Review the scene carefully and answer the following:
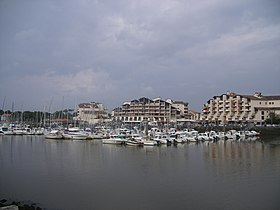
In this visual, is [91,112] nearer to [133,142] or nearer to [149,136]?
[149,136]

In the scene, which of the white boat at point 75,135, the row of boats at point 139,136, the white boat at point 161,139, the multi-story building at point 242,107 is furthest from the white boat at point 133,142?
the multi-story building at point 242,107

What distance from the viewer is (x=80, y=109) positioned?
9275 centimetres

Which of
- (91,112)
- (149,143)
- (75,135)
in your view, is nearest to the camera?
→ (149,143)

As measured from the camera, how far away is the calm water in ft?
38.9

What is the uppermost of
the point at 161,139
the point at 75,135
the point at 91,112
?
the point at 91,112

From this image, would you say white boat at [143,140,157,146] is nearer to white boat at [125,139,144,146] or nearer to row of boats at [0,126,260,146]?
row of boats at [0,126,260,146]

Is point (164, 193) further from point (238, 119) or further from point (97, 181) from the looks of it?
point (238, 119)

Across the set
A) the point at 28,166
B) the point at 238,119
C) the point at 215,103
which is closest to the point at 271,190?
the point at 28,166

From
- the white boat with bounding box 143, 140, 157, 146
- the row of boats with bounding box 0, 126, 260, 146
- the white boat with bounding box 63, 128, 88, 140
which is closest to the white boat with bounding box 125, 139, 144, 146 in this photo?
the row of boats with bounding box 0, 126, 260, 146

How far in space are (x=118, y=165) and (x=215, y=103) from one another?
175ft

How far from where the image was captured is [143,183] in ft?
48.6

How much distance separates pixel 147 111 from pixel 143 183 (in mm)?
66171

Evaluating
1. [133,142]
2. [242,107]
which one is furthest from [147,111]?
[133,142]

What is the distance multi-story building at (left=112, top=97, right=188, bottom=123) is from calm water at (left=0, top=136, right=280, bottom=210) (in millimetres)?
57328
